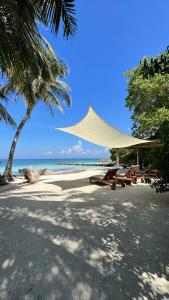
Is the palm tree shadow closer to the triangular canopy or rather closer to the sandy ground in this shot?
the sandy ground

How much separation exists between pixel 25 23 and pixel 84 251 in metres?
4.22

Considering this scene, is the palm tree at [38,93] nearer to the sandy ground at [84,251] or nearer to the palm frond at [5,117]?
the palm frond at [5,117]

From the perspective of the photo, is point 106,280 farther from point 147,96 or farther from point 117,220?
point 147,96

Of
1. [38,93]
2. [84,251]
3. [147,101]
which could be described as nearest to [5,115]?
[38,93]

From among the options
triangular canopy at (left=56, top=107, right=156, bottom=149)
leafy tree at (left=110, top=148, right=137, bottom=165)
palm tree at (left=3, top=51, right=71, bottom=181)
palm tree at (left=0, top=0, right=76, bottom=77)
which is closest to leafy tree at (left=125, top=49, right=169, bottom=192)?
triangular canopy at (left=56, top=107, right=156, bottom=149)

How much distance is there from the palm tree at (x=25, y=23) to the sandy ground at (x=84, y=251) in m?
3.63

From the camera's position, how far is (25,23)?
439cm

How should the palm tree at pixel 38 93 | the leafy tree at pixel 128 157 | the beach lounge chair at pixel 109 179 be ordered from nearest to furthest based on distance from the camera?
the beach lounge chair at pixel 109 179 < the palm tree at pixel 38 93 < the leafy tree at pixel 128 157

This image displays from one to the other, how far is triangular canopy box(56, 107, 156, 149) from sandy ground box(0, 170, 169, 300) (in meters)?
3.88

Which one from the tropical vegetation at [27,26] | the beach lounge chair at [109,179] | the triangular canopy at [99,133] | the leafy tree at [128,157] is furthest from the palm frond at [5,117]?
the leafy tree at [128,157]

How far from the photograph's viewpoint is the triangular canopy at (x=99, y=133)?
9.42 m

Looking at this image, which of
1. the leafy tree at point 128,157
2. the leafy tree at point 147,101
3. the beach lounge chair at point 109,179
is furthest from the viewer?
the leafy tree at point 128,157

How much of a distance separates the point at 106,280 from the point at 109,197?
4.48 metres

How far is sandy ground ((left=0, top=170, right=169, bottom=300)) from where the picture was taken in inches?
95.4
